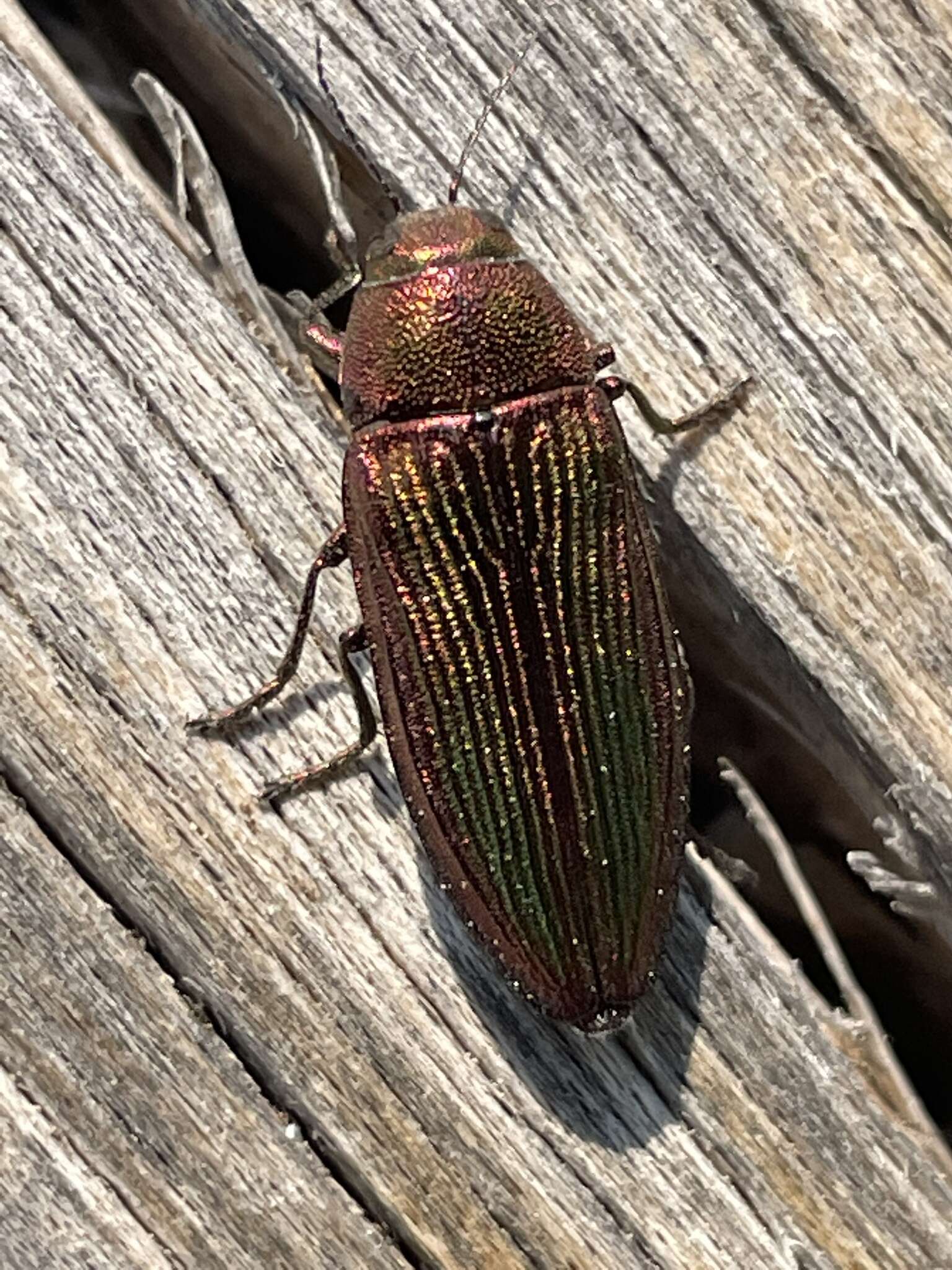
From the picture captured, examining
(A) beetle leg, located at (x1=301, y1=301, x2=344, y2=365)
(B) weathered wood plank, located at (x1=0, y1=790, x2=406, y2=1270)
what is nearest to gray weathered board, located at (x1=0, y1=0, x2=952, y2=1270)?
(B) weathered wood plank, located at (x1=0, y1=790, x2=406, y2=1270)

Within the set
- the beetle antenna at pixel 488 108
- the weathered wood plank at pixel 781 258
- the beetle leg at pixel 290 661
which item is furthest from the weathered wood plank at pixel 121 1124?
the beetle antenna at pixel 488 108

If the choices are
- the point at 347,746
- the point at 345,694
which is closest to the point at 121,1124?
the point at 347,746

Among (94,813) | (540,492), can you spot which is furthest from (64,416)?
(540,492)

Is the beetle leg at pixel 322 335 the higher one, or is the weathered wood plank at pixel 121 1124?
the beetle leg at pixel 322 335

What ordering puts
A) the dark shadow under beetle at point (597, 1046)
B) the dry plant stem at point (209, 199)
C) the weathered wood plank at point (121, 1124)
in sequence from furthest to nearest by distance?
the dry plant stem at point (209, 199)
the dark shadow under beetle at point (597, 1046)
the weathered wood plank at point (121, 1124)

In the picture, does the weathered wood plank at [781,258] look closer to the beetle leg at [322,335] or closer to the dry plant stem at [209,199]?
the dry plant stem at [209,199]

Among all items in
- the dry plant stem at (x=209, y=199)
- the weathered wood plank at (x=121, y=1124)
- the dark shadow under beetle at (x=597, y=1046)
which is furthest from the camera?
the dry plant stem at (x=209, y=199)
